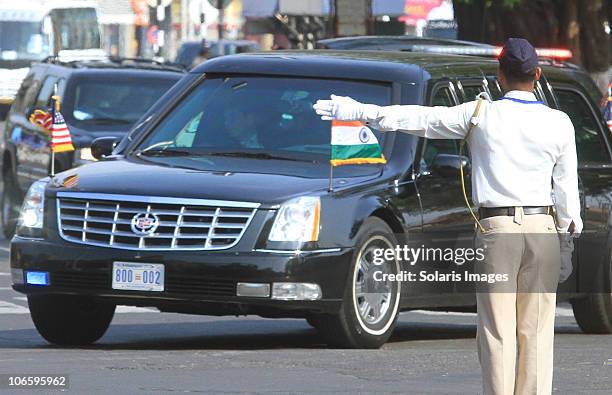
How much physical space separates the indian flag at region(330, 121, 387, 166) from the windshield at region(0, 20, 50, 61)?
128 feet

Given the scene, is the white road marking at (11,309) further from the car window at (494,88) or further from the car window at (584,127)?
the car window at (584,127)

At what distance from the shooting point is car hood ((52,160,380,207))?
10.4 metres

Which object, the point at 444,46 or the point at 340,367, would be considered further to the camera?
the point at 444,46

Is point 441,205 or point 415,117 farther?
point 441,205

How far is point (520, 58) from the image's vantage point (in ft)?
25.0

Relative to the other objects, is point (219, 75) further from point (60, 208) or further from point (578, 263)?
point (578, 263)

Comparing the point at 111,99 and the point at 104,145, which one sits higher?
the point at 104,145

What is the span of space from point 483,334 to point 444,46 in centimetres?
1390

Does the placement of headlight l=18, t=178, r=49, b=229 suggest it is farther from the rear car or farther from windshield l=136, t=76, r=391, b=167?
the rear car

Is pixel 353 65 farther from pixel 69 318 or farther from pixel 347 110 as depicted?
pixel 347 110

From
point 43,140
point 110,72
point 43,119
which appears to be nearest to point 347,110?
point 43,119

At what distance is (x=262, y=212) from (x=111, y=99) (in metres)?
9.85

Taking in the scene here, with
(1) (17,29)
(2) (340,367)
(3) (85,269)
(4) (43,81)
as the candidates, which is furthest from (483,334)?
(1) (17,29)

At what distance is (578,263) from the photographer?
→ 1234cm
